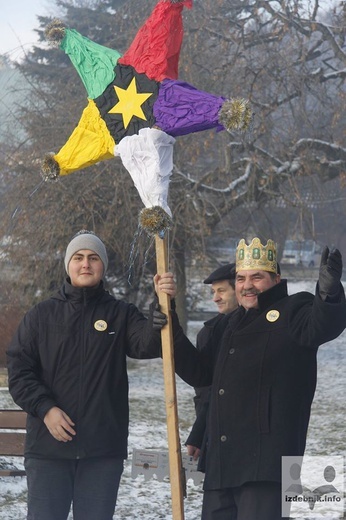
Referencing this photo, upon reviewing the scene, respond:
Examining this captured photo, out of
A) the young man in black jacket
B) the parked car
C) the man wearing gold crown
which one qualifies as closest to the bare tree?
the parked car

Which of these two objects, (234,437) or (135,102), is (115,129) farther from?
(234,437)

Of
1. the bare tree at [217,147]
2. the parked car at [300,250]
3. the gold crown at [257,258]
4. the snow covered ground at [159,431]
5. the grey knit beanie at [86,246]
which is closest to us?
the gold crown at [257,258]

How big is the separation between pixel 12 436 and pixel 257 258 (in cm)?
309

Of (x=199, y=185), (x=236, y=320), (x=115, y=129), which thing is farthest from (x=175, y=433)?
(x=199, y=185)

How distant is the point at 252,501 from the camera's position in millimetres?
3266

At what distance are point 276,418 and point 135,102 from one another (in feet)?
5.26

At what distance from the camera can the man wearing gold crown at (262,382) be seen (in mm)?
3227

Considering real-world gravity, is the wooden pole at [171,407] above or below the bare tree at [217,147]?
below

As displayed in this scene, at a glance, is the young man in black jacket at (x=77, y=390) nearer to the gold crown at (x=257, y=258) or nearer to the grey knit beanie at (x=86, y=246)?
the grey knit beanie at (x=86, y=246)

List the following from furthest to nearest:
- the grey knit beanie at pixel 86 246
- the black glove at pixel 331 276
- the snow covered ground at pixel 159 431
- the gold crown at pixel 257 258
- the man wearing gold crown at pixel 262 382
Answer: the snow covered ground at pixel 159 431
the grey knit beanie at pixel 86 246
the gold crown at pixel 257 258
the man wearing gold crown at pixel 262 382
the black glove at pixel 331 276

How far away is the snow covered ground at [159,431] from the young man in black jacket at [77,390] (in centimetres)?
237

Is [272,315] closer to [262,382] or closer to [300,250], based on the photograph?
[262,382]

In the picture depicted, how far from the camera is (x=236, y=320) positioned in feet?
11.7

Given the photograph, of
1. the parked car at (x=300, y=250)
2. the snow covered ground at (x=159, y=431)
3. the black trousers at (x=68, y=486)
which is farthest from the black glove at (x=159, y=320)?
the parked car at (x=300, y=250)
